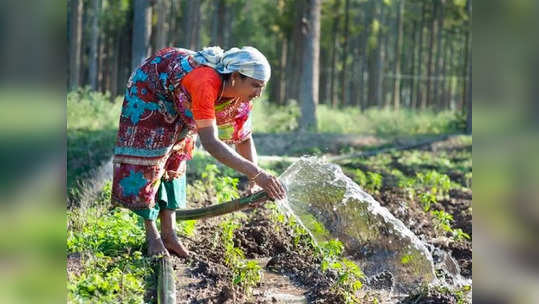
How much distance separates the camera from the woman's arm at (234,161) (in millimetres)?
3855

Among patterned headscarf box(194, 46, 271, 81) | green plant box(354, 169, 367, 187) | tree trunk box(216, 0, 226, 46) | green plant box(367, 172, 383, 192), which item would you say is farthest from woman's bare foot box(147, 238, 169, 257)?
tree trunk box(216, 0, 226, 46)

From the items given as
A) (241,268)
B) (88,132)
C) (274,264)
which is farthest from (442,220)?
(88,132)

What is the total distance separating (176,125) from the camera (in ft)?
14.5

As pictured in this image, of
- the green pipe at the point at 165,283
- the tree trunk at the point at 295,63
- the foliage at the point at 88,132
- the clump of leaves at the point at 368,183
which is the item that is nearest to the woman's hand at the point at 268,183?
the green pipe at the point at 165,283

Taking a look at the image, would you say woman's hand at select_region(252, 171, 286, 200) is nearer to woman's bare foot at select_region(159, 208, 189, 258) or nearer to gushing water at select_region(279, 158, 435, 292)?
gushing water at select_region(279, 158, 435, 292)

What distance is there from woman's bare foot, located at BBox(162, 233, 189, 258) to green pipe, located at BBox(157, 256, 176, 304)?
0.36m

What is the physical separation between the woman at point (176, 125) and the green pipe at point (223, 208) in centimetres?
14

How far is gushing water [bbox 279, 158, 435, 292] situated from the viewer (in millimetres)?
4500

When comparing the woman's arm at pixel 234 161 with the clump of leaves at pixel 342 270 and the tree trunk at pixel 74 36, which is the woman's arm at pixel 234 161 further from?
the tree trunk at pixel 74 36

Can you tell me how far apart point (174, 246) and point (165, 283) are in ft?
3.09

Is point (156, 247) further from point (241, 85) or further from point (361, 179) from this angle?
point (361, 179)
